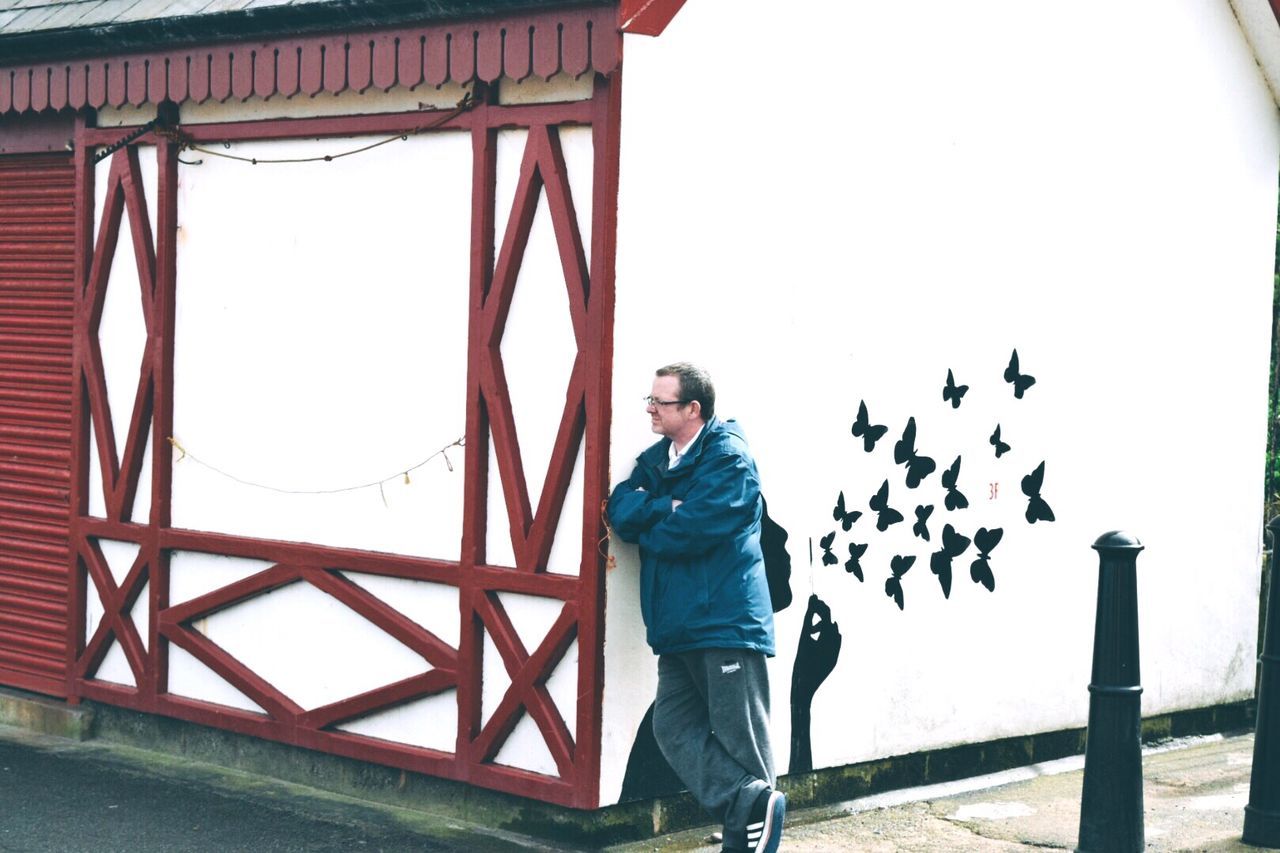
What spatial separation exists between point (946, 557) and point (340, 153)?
3186mm

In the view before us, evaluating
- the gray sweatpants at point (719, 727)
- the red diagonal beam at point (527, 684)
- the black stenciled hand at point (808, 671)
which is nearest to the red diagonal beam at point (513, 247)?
the red diagonal beam at point (527, 684)

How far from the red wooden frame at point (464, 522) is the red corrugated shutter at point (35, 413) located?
258 mm

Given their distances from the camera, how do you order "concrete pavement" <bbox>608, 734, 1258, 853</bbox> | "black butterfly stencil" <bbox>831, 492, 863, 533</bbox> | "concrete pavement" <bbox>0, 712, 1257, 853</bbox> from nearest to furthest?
1. "concrete pavement" <bbox>0, 712, 1257, 853</bbox>
2. "concrete pavement" <bbox>608, 734, 1258, 853</bbox>
3. "black butterfly stencil" <bbox>831, 492, 863, 533</bbox>

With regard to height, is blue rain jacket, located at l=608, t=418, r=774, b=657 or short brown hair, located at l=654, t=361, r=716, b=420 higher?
short brown hair, located at l=654, t=361, r=716, b=420

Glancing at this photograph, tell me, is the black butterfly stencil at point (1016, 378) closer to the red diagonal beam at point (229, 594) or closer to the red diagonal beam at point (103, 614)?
the red diagonal beam at point (229, 594)

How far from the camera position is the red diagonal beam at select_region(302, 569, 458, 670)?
775cm

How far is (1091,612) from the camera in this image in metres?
9.42

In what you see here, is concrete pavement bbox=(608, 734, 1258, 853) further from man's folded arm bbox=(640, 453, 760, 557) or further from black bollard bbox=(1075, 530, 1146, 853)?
man's folded arm bbox=(640, 453, 760, 557)

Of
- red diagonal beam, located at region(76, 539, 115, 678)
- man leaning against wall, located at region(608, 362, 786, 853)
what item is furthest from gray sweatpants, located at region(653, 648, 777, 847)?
red diagonal beam, located at region(76, 539, 115, 678)

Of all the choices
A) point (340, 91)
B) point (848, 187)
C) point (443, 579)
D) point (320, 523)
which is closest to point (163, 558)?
point (320, 523)

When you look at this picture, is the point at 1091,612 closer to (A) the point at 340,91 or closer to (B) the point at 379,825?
(B) the point at 379,825

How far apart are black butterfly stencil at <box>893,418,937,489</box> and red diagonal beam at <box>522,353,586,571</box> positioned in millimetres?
1742

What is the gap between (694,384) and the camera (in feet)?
22.9

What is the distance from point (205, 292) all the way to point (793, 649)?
3.08 meters
